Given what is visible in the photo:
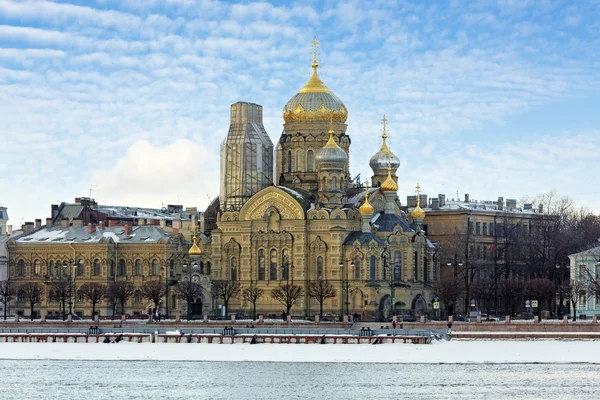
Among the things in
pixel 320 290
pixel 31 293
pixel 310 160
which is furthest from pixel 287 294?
pixel 31 293

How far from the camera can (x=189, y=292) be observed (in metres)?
116

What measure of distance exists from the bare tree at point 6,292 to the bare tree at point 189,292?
A: 429 inches

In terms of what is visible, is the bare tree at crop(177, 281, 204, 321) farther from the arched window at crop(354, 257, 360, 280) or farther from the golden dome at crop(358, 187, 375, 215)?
the golden dome at crop(358, 187, 375, 215)

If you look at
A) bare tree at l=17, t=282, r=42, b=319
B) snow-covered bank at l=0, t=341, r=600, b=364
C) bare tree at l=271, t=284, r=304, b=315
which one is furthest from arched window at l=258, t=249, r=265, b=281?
snow-covered bank at l=0, t=341, r=600, b=364

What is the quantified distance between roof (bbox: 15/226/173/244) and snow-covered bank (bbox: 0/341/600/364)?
28809mm

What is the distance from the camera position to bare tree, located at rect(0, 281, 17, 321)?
118625 mm

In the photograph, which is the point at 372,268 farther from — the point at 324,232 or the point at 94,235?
the point at 94,235

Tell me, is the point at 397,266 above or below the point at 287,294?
above

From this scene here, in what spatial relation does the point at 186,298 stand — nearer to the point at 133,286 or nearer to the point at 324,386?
the point at 133,286

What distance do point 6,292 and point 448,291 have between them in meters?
28.0

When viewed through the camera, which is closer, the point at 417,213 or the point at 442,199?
the point at 417,213

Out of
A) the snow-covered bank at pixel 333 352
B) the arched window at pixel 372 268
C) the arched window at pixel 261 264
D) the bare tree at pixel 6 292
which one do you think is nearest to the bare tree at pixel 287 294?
the arched window at pixel 261 264

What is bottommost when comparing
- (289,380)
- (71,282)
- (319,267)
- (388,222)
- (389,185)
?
(289,380)

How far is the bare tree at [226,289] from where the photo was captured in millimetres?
118000
